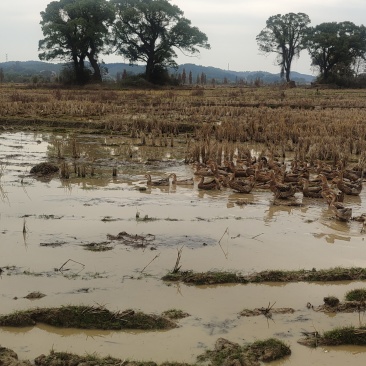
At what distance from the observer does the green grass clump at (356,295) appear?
525 cm

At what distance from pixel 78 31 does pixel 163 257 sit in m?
42.1

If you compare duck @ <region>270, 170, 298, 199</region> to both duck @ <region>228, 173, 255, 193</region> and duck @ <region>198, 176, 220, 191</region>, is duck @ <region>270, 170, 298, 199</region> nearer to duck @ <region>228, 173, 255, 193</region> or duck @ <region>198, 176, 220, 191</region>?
duck @ <region>228, 173, 255, 193</region>

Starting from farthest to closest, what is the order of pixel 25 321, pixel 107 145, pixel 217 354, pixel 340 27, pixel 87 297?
pixel 340 27, pixel 107 145, pixel 87 297, pixel 25 321, pixel 217 354

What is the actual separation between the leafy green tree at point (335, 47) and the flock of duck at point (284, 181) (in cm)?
4706

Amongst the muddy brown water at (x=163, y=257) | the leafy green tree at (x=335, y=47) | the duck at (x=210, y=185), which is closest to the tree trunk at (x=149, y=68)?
the leafy green tree at (x=335, y=47)

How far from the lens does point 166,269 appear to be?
5.92 m

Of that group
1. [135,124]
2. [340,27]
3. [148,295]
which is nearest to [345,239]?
[148,295]

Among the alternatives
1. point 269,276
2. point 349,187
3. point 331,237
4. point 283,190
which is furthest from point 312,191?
point 269,276

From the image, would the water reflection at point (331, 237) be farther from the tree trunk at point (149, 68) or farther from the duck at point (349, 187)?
the tree trunk at point (149, 68)

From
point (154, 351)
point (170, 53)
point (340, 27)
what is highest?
point (340, 27)

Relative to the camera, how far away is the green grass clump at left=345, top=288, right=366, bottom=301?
207 inches

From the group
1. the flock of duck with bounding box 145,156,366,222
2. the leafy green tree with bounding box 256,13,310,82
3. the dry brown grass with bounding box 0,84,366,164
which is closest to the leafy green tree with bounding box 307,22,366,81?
the leafy green tree with bounding box 256,13,310,82

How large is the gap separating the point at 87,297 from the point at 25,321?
740 mm

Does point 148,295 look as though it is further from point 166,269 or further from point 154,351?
point 154,351
